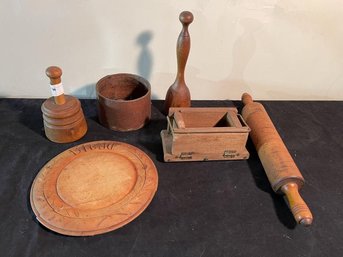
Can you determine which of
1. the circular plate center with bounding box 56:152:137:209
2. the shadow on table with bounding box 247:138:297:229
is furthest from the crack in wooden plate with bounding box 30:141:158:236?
the shadow on table with bounding box 247:138:297:229

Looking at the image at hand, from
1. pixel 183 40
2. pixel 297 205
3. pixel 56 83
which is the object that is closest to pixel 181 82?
pixel 183 40

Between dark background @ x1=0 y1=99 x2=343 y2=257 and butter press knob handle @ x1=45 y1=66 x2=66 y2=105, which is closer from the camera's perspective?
dark background @ x1=0 y1=99 x2=343 y2=257

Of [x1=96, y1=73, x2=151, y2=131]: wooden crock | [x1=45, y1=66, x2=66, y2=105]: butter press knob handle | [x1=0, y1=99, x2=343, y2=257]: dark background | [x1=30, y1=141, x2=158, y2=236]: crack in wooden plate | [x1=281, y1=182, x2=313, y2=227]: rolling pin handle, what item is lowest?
[x1=0, y1=99, x2=343, y2=257]: dark background

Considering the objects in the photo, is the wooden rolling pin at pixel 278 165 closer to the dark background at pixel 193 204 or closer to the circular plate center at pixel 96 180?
the dark background at pixel 193 204

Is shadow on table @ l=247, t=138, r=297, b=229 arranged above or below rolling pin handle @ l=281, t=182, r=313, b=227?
below

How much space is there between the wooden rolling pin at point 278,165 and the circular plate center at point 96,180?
1.16 ft

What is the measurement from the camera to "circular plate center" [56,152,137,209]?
2.23 ft

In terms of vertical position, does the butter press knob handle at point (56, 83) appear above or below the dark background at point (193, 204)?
above

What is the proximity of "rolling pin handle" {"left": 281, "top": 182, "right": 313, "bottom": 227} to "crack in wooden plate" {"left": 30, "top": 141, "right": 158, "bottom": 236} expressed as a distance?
323 millimetres

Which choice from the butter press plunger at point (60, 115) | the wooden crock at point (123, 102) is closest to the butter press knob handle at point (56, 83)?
the butter press plunger at point (60, 115)

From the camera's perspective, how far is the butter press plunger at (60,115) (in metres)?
0.77

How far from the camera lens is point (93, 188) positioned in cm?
71

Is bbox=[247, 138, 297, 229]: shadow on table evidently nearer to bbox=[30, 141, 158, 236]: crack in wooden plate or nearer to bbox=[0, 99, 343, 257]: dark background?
bbox=[0, 99, 343, 257]: dark background

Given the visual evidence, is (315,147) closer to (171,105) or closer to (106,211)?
(171,105)
